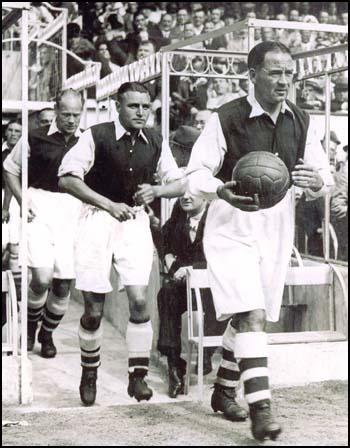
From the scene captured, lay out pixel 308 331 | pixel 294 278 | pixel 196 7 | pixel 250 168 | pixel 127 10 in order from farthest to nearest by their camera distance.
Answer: pixel 196 7, pixel 127 10, pixel 308 331, pixel 294 278, pixel 250 168

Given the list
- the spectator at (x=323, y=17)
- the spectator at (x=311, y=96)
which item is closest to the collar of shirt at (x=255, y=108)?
the spectator at (x=311, y=96)

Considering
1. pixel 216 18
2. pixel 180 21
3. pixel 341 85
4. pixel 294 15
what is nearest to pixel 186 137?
pixel 341 85

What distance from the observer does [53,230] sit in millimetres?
5316

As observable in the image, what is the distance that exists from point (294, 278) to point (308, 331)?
1.83ft

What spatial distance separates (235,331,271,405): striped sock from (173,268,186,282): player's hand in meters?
1.04

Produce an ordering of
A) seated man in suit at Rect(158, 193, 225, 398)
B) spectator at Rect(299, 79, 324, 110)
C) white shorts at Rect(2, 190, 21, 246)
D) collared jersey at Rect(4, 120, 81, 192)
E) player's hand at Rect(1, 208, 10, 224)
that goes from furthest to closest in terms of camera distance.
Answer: spectator at Rect(299, 79, 324, 110) → white shorts at Rect(2, 190, 21, 246) → player's hand at Rect(1, 208, 10, 224) → seated man in suit at Rect(158, 193, 225, 398) → collared jersey at Rect(4, 120, 81, 192)

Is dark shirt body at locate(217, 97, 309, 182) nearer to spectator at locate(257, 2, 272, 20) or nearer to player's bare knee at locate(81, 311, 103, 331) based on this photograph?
player's bare knee at locate(81, 311, 103, 331)

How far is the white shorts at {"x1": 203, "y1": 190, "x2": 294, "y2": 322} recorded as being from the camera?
4.10 m

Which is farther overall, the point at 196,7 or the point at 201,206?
the point at 196,7

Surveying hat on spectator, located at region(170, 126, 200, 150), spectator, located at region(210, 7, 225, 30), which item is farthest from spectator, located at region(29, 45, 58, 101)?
spectator, located at region(210, 7, 225, 30)

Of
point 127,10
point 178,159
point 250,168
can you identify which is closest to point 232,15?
point 127,10

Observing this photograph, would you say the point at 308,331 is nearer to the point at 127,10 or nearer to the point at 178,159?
the point at 178,159

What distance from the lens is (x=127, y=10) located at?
10.2 meters

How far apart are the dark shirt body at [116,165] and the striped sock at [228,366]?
0.83 meters
